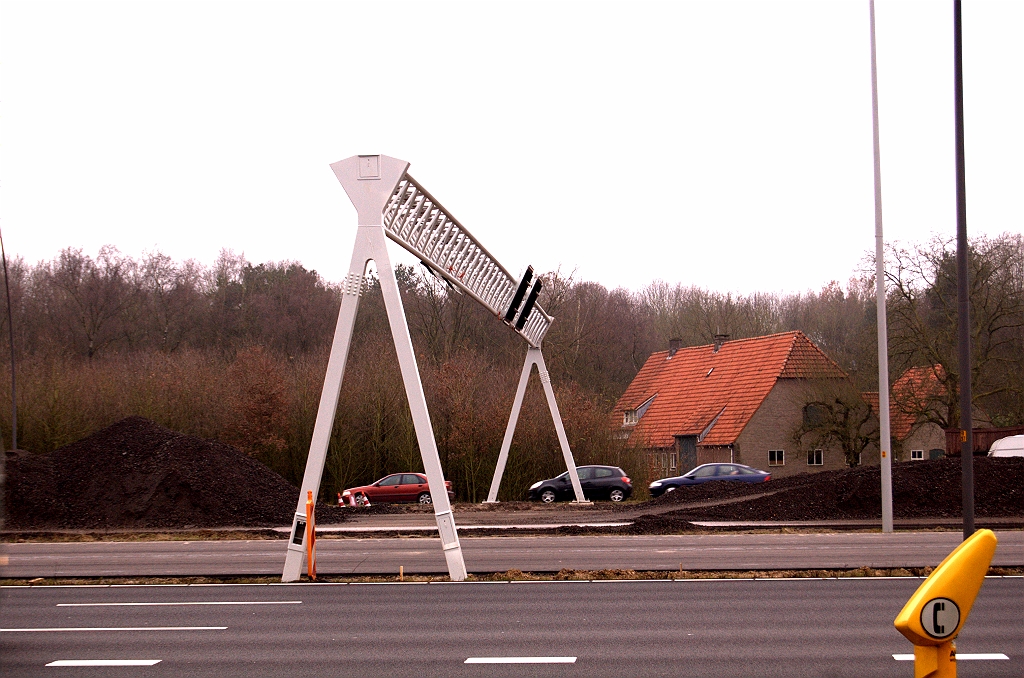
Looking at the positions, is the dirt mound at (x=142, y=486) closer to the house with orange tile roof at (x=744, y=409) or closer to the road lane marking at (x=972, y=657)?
the house with orange tile roof at (x=744, y=409)

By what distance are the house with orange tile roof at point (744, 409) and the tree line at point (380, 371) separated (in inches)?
93.9

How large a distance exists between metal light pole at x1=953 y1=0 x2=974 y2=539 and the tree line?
24738mm

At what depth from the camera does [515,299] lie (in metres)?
25.8

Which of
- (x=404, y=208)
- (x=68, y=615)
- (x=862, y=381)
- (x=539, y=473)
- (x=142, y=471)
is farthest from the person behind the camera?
(x=862, y=381)

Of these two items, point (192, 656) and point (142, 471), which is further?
point (142, 471)

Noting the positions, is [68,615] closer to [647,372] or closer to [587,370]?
[587,370]

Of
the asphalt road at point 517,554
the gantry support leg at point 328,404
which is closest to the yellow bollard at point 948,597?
the gantry support leg at point 328,404

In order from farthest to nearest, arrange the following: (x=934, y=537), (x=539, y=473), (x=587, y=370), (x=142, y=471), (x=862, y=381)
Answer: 1. (x=587, y=370)
2. (x=862, y=381)
3. (x=539, y=473)
4. (x=142, y=471)
5. (x=934, y=537)

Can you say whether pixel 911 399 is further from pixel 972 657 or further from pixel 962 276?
pixel 972 657

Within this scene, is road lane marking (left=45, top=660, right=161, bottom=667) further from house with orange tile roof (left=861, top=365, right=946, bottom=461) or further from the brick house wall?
the brick house wall

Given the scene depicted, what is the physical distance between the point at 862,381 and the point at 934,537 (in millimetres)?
24212

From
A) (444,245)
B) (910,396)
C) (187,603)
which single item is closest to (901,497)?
(444,245)

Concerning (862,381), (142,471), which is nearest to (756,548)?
(142,471)

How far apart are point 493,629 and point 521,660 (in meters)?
1.71
